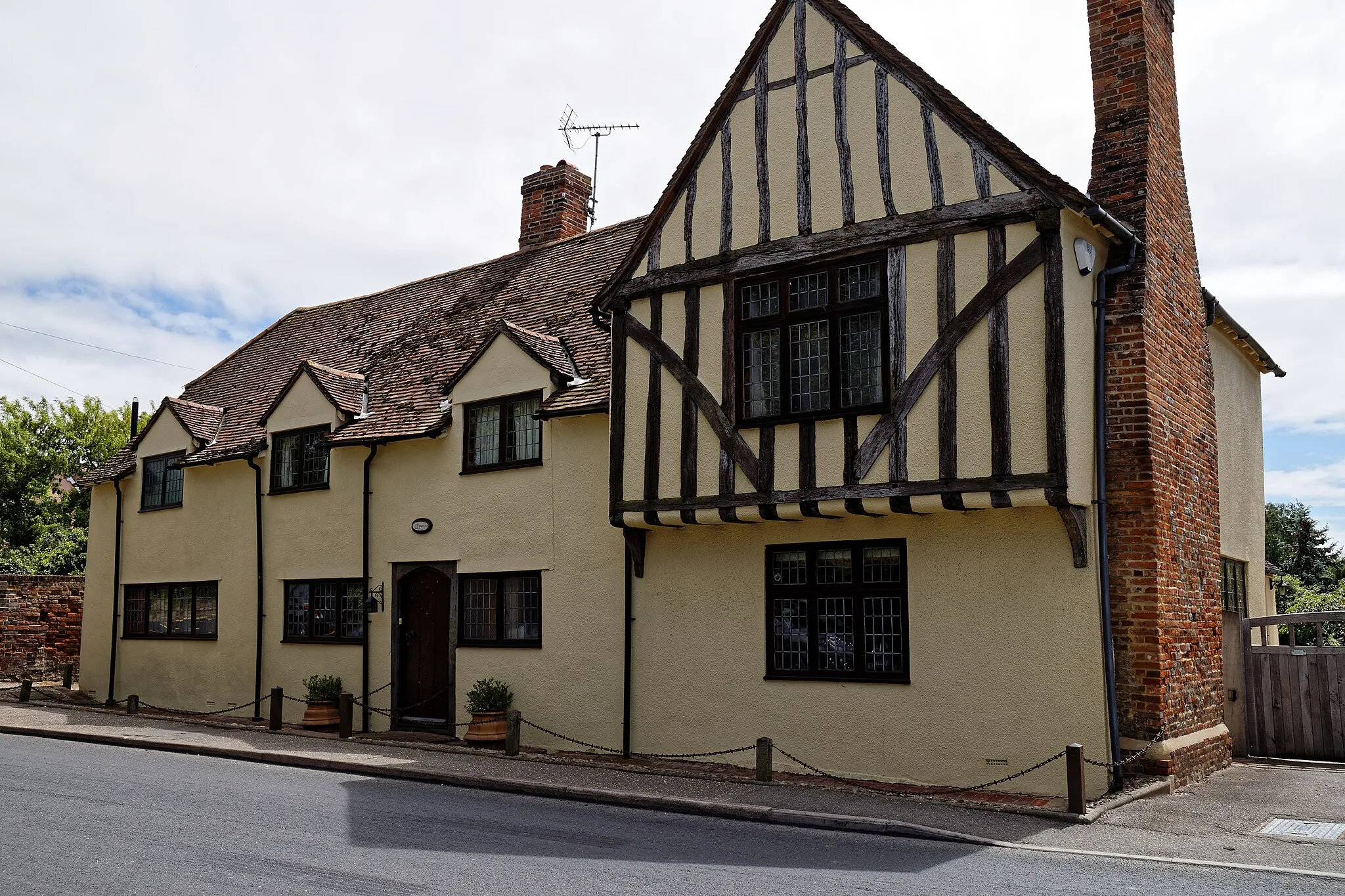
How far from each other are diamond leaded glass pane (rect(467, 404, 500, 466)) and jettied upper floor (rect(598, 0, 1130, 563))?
119 inches

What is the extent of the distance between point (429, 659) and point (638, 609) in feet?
13.7

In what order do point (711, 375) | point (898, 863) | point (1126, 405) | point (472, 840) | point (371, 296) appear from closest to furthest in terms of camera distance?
1. point (898, 863)
2. point (472, 840)
3. point (1126, 405)
4. point (711, 375)
5. point (371, 296)

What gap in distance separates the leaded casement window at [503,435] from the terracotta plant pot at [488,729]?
3.41m

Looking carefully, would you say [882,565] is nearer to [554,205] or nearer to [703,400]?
[703,400]

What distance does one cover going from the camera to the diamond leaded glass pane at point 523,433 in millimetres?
15836

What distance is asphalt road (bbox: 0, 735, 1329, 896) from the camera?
24.1 ft

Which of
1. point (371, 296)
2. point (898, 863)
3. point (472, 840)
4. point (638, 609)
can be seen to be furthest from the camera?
point (371, 296)

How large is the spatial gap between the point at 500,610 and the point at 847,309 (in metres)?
6.87

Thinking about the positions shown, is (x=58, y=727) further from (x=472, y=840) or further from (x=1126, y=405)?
(x=1126, y=405)

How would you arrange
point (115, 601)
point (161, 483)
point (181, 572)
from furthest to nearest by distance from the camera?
point (115, 601)
point (161, 483)
point (181, 572)

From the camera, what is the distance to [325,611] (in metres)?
18.2

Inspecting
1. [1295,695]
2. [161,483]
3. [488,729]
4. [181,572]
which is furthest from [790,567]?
[161,483]

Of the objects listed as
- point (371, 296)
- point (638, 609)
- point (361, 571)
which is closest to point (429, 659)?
point (361, 571)

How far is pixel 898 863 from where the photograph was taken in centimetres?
821
